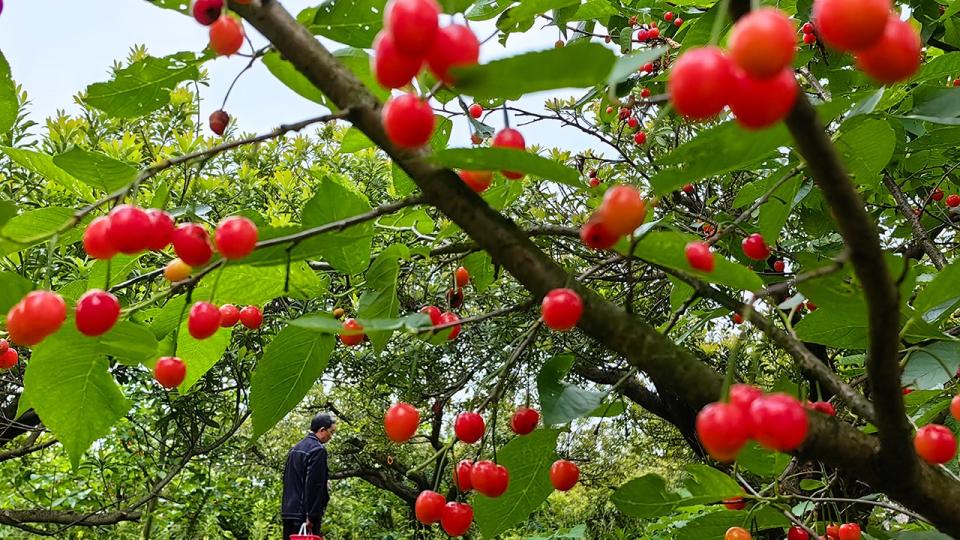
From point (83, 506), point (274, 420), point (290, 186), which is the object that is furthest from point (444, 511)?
point (83, 506)

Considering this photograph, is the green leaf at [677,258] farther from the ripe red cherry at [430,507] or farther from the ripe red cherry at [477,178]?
the ripe red cherry at [430,507]

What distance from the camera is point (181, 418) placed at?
469 cm

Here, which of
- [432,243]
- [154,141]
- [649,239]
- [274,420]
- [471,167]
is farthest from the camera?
[154,141]

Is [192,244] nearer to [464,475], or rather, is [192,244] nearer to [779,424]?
[464,475]

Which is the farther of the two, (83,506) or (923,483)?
(83,506)

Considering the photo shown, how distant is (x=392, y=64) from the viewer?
1.97 feet

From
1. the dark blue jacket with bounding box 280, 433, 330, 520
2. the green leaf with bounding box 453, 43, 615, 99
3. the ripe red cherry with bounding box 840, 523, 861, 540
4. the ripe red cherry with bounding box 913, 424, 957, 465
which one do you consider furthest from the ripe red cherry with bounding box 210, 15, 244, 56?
the dark blue jacket with bounding box 280, 433, 330, 520

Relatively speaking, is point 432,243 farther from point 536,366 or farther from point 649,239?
point 536,366

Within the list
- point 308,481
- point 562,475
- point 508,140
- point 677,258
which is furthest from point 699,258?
point 308,481

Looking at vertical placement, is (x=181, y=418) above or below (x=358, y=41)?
above

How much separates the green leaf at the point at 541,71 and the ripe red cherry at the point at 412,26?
0.06 metres

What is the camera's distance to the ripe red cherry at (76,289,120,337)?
0.84 m

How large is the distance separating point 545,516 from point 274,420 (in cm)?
897

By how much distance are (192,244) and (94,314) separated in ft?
0.46
